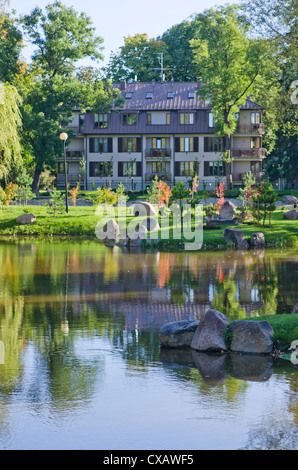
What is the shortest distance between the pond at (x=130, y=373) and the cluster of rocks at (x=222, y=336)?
0.96 ft

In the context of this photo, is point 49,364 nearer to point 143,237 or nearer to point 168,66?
point 143,237

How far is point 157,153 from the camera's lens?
7138 centimetres

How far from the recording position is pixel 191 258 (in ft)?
100

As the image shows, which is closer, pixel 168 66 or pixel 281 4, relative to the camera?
pixel 281 4

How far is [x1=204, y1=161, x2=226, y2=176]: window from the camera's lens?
70.9 m

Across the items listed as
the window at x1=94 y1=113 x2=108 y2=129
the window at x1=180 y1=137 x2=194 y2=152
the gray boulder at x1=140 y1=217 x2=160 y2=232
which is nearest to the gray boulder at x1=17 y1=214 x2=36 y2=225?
the gray boulder at x1=140 y1=217 x2=160 y2=232

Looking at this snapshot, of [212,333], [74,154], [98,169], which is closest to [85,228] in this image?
[212,333]

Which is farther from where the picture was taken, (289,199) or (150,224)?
(289,199)

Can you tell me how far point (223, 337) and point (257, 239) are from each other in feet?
73.3

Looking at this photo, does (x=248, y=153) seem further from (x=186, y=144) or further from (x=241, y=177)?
(x=186, y=144)

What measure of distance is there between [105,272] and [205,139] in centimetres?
4725

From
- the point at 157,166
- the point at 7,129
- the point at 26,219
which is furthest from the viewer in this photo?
the point at 157,166

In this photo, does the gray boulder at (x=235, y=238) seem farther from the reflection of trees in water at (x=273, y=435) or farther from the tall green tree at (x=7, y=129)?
the reflection of trees in water at (x=273, y=435)

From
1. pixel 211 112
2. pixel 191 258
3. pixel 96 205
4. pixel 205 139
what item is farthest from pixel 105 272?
pixel 205 139
